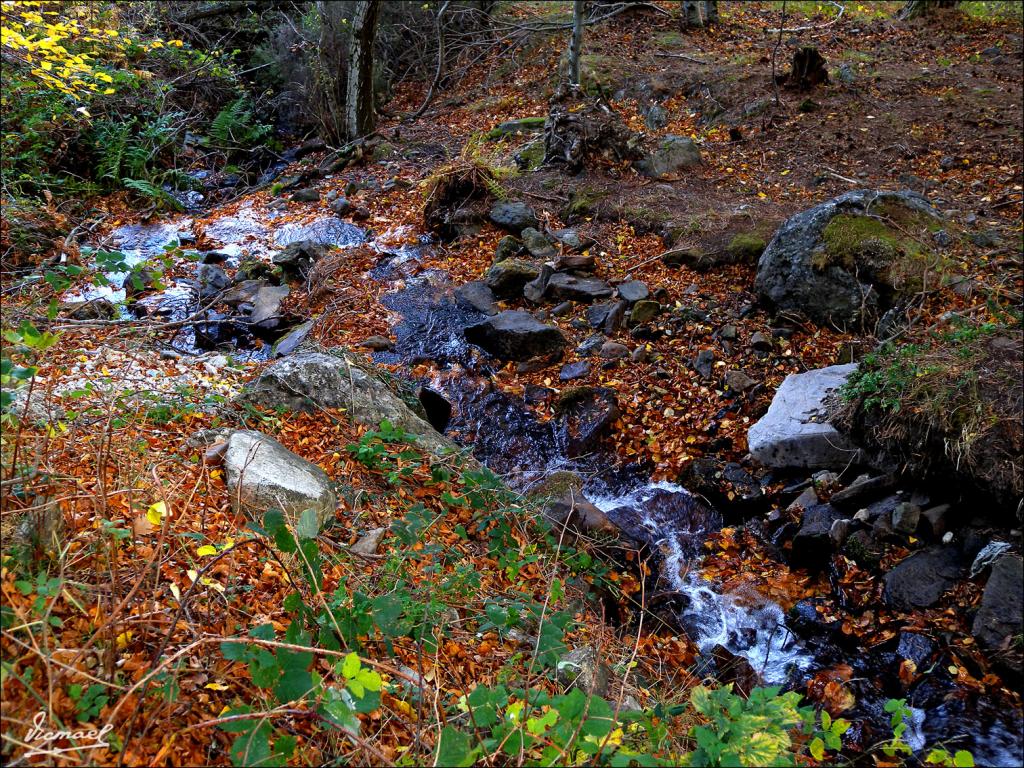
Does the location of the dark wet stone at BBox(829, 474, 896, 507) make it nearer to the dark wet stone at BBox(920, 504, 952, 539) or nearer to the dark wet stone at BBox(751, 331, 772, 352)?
the dark wet stone at BBox(920, 504, 952, 539)

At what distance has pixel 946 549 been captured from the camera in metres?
4.04

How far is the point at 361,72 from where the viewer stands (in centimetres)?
1095

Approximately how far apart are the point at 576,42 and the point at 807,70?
3.68m

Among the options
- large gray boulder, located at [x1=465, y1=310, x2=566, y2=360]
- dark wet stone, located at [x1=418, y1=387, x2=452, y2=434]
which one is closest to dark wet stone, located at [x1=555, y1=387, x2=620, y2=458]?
large gray boulder, located at [x1=465, y1=310, x2=566, y2=360]

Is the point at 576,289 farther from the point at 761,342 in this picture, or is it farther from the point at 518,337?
the point at 761,342

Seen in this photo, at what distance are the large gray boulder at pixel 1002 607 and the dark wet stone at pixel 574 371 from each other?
347 centimetres

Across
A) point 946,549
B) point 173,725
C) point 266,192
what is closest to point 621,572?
point 946,549

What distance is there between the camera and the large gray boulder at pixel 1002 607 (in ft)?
11.4

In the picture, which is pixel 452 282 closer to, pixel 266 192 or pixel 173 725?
pixel 266 192

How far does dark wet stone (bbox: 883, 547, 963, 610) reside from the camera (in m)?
3.89

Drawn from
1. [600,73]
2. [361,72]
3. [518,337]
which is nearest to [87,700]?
[518,337]

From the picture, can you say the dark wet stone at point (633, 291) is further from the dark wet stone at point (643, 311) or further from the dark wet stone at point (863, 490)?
the dark wet stone at point (863, 490)

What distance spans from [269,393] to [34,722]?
290cm

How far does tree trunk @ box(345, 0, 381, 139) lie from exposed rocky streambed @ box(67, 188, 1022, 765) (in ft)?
12.5
